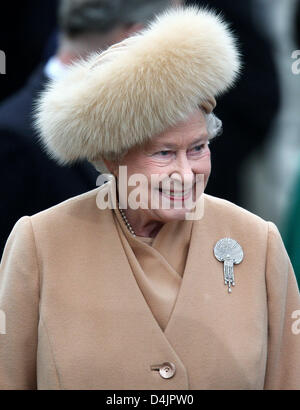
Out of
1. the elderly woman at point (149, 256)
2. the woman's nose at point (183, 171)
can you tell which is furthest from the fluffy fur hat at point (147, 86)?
the woman's nose at point (183, 171)

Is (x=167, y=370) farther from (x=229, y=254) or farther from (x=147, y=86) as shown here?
(x=147, y=86)

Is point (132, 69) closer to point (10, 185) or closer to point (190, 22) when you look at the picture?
point (190, 22)

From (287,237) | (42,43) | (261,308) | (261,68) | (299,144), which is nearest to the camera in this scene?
(261,308)

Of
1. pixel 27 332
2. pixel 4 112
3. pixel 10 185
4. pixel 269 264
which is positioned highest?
pixel 4 112

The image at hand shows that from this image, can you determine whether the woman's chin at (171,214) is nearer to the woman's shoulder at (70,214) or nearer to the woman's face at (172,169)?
the woman's face at (172,169)

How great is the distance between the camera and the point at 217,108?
5891 mm

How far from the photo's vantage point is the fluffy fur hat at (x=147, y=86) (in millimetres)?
3184

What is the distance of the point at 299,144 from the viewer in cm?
759

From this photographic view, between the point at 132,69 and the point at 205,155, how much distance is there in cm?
38

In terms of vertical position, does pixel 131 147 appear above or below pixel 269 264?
above

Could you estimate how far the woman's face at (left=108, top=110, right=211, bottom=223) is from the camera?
3252mm

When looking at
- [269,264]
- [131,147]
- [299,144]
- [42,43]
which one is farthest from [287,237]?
[299,144]

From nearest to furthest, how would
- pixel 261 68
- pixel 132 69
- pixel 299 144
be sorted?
pixel 132 69
pixel 261 68
pixel 299 144

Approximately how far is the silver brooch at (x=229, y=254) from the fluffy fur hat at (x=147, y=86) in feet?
1.59
